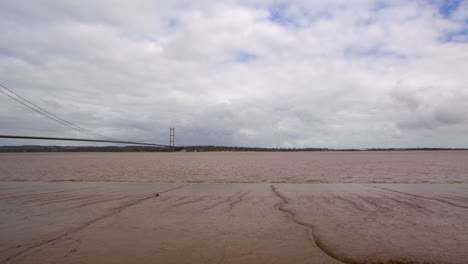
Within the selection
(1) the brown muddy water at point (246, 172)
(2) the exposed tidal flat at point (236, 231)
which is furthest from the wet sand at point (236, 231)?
(1) the brown muddy water at point (246, 172)

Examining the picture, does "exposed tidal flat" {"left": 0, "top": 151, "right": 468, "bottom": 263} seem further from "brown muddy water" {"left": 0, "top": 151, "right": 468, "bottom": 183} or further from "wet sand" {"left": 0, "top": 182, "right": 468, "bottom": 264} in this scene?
"brown muddy water" {"left": 0, "top": 151, "right": 468, "bottom": 183}

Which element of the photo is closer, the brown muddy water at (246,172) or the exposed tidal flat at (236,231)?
the exposed tidal flat at (236,231)

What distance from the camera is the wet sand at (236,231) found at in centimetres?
249

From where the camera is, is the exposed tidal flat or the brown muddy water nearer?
the exposed tidal flat

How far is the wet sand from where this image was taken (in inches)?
98.0

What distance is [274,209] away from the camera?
4.59 m

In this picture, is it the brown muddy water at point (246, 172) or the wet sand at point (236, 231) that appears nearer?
the wet sand at point (236, 231)

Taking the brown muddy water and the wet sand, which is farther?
Answer: the brown muddy water

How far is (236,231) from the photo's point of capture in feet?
10.8

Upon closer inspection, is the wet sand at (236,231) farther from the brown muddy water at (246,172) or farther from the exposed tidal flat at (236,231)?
the brown muddy water at (246,172)

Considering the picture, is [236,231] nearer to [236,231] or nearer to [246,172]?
[236,231]

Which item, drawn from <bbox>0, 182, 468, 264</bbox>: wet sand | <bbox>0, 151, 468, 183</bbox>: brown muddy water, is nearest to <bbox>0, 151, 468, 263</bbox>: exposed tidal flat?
<bbox>0, 182, 468, 264</bbox>: wet sand

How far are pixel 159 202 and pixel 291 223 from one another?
9.39 ft

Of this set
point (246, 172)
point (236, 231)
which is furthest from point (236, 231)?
point (246, 172)
